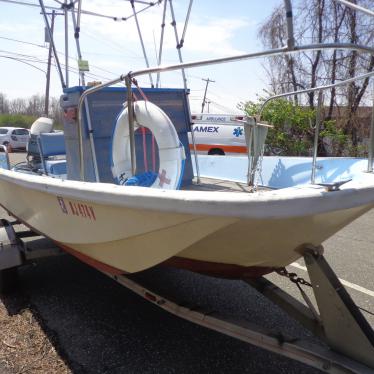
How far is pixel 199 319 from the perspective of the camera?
104 inches

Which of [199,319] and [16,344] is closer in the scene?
[199,319]

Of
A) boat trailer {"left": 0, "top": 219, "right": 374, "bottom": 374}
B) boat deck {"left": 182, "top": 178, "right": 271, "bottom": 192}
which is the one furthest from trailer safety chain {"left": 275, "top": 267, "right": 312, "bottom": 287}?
boat deck {"left": 182, "top": 178, "right": 271, "bottom": 192}

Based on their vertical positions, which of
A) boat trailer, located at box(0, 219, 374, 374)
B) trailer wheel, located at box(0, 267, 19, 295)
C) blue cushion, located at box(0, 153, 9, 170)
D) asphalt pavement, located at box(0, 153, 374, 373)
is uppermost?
blue cushion, located at box(0, 153, 9, 170)

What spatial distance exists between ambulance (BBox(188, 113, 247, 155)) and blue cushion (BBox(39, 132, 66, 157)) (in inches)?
400

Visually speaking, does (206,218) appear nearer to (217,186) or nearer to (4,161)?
(217,186)

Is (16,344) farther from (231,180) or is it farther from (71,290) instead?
(231,180)

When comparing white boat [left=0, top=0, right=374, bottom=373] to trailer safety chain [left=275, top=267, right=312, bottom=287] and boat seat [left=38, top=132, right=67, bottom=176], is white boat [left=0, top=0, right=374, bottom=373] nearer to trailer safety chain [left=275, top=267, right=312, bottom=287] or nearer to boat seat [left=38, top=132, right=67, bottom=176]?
trailer safety chain [left=275, top=267, right=312, bottom=287]

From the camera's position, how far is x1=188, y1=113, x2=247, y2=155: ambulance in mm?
15398

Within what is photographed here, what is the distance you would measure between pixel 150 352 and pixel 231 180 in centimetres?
225

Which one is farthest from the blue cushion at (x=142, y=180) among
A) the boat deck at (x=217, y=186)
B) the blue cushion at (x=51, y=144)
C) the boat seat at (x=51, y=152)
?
the blue cushion at (x=51, y=144)

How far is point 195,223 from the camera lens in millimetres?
2129

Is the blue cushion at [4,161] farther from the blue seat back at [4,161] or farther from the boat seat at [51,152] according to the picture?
the boat seat at [51,152]

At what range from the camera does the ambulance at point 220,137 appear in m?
15.4

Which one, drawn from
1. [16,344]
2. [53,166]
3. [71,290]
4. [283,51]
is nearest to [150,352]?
[16,344]
